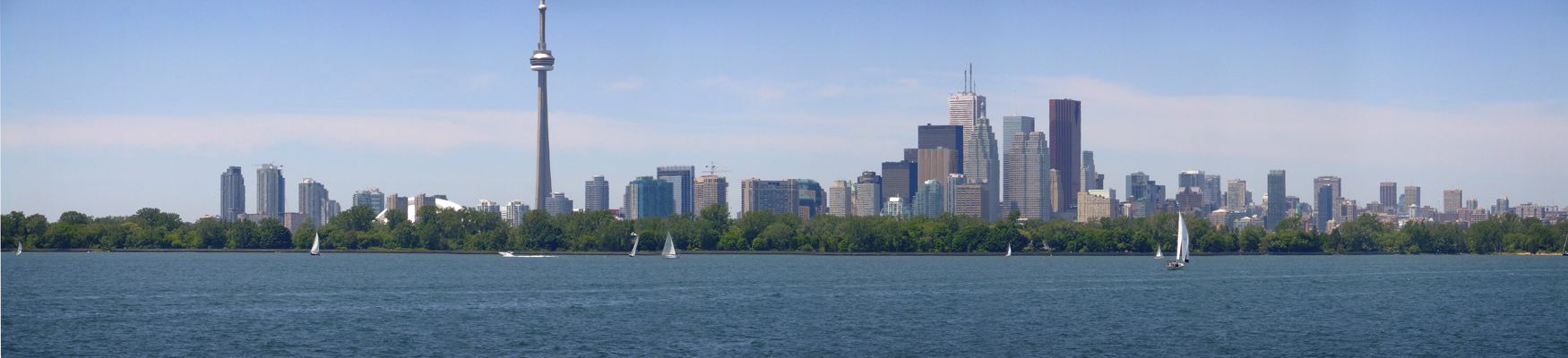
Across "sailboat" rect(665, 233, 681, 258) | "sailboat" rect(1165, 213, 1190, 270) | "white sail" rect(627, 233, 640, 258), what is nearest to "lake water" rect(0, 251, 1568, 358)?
"sailboat" rect(1165, 213, 1190, 270)

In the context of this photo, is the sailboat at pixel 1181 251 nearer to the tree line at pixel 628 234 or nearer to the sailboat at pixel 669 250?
the tree line at pixel 628 234

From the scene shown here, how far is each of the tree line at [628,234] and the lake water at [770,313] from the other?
5758 centimetres

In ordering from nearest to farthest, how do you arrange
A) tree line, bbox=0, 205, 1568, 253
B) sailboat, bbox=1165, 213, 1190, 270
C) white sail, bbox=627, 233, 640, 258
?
sailboat, bbox=1165, 213, 1190, 270, white sail, bbox=627, 233, 640, 258, tree line, bbox=0, 205, 1568, 253

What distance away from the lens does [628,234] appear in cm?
16088

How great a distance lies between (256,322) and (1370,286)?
66.7m

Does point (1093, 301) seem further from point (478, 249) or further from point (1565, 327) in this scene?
point (478, 249)

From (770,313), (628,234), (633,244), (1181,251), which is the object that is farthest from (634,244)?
(770,313)

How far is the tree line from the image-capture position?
15900cm

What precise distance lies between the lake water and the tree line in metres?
57.6

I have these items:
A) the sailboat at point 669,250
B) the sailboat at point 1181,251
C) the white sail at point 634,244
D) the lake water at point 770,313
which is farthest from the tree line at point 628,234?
the lake water at point 770,313

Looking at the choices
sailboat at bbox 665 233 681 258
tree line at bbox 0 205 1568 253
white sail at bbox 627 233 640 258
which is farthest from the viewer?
tree line at bbox 0 205 1568 253

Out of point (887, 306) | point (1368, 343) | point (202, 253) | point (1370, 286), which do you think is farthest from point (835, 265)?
point (202, 253)

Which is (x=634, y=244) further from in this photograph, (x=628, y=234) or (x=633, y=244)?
(x=628, y=234)

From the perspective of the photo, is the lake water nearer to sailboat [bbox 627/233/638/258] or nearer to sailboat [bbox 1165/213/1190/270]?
sailboat [bbox 1165/213/1190/270]
